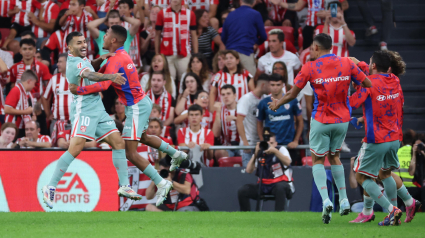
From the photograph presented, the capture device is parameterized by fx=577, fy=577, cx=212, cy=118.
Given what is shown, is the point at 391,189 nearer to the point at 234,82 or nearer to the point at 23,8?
the point at 234,82

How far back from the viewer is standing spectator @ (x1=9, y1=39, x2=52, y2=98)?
11734 millimetres

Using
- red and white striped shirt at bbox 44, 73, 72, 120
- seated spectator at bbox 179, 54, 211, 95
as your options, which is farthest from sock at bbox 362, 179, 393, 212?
red and white striped shirt at bbox 44, 73, 72, 120

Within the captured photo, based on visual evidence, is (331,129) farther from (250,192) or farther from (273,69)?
(273,69)

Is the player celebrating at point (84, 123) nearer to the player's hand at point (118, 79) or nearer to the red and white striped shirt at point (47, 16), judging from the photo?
the player's hand at point (118, 79)

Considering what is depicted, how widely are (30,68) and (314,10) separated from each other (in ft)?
20.3

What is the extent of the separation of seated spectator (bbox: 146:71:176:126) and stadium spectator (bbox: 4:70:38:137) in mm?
2303

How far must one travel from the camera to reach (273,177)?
916cm

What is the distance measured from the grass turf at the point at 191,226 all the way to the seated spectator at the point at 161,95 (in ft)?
10.3

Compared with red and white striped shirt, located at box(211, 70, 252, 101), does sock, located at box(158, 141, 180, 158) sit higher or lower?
lower

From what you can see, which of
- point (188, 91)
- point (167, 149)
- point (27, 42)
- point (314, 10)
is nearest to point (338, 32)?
point (314, 10)

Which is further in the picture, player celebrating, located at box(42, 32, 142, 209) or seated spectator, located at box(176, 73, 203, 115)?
seated spectator, located at box(176, 73, 203, 115)

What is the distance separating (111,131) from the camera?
24.5ft

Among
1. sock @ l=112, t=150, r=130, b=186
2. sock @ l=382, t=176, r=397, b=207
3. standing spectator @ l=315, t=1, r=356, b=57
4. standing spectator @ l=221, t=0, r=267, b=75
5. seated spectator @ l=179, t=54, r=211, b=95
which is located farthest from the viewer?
standing spectator @ l=221, t=0, r=267, b=75

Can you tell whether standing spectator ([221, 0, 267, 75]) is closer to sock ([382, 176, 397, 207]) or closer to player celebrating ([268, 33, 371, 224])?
player celebrating ([268, 33, 371, 224])
